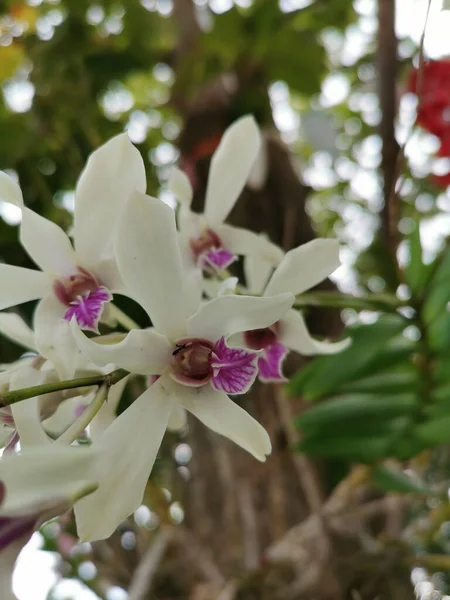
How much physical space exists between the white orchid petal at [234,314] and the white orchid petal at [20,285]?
10 centimetres

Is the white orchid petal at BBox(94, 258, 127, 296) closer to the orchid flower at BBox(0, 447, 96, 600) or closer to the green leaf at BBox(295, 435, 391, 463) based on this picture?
the orchid flower at BBox(0, 447, 96, 600)

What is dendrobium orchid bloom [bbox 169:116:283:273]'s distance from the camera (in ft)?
1.29

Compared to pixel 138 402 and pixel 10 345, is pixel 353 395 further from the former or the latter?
pixel 10 345

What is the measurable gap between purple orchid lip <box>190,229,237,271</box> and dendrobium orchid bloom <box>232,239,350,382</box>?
0.11 ft

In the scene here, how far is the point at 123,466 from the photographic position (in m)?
0.26

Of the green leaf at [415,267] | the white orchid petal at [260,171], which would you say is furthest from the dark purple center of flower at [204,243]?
the white orchid petal at [260,171]

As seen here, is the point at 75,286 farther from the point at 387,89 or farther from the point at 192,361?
the point at 387,89

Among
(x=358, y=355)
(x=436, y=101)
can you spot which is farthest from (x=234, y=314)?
(x=436, y=101)

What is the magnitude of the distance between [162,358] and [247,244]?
149 mm

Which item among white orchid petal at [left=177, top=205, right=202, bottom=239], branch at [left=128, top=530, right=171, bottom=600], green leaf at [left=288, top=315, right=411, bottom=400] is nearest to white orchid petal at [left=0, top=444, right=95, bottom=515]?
white orchid petal at [left=177, top=205, right=202, bottom=239]

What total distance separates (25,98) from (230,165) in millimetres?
812

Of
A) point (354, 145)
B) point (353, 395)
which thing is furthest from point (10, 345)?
point (354, 145)

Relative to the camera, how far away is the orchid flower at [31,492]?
0.20 meters

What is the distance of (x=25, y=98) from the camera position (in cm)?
109
